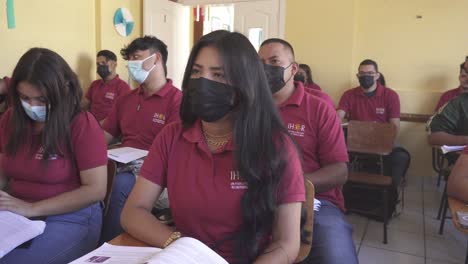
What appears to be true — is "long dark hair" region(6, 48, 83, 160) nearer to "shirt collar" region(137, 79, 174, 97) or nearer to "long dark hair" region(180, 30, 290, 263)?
"long dark hair" region(180, 30, 290, 263)

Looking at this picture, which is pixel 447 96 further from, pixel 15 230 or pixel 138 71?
pixel 15 230

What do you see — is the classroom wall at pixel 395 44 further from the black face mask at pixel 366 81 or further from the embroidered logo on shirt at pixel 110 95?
the embroidered logo on shirt at pixel 110 95

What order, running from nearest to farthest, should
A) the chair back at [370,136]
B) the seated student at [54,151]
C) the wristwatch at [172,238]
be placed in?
the wristwatch at [172,238], the seated student at [54,151], the chair back at [370,136]

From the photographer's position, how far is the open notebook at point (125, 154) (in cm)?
229

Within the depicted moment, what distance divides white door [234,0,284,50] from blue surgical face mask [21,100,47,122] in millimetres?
3718

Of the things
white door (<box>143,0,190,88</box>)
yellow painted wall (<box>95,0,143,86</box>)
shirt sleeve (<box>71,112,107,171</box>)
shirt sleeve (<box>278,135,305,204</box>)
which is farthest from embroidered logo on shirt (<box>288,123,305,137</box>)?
white door (<box>143,0,190,88</box>)

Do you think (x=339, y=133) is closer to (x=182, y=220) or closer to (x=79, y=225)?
(x=182, y=220)

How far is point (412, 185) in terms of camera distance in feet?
15.1

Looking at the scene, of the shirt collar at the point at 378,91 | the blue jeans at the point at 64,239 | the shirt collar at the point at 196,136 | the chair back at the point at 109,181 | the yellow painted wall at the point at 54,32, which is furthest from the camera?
the shirt collar at the point at 378,91

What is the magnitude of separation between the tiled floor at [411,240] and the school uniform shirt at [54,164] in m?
1.96

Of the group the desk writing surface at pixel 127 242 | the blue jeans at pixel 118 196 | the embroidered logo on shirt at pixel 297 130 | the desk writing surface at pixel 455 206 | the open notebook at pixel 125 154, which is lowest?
the blue jeans at pixel 118 196

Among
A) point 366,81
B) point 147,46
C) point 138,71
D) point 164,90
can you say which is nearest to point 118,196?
point 164,90

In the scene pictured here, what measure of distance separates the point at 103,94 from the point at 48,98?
3.22 metres

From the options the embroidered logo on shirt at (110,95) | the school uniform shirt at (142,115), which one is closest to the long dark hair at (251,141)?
the school uniform shirt at (142,115)
